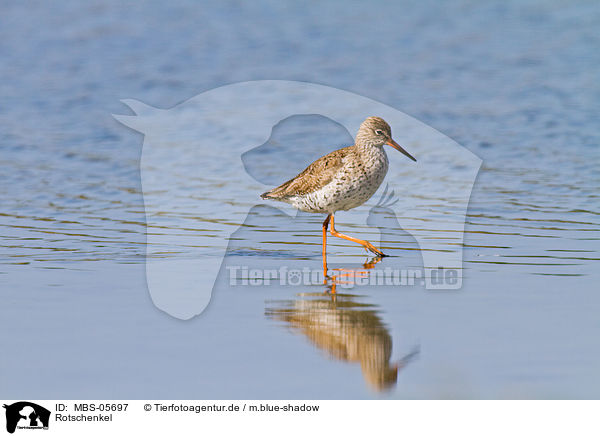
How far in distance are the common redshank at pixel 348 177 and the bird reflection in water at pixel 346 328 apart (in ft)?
4.79

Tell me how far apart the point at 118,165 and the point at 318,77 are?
6.46 meters

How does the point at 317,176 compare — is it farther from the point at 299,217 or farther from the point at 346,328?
the point at 346,328

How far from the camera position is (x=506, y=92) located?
18953mm

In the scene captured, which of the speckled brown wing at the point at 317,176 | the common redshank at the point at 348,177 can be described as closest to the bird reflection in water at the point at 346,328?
the common redshank at the point at 348,177

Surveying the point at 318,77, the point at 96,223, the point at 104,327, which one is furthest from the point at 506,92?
the point at 104,327

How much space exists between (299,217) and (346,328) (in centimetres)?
464
